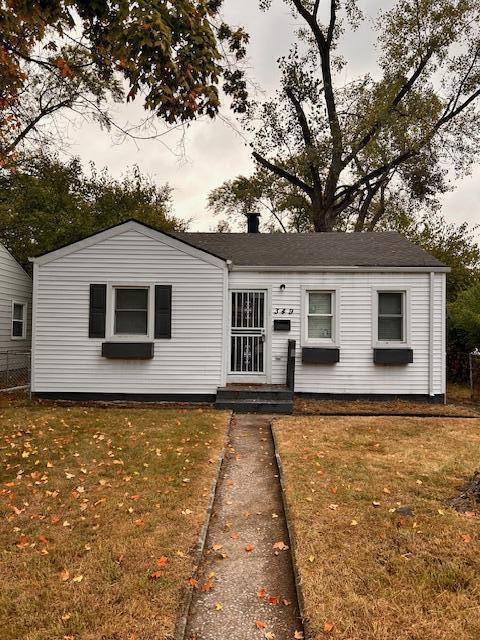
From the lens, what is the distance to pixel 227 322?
10219 mm

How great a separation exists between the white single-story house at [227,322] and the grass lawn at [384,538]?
3802mm

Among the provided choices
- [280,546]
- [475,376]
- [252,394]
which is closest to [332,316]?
[252,394]

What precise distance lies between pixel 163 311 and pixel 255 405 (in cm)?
301

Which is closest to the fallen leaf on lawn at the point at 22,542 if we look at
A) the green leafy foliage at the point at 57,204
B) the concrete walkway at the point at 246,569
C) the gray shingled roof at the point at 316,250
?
the concrete walkway at the point at 246,569

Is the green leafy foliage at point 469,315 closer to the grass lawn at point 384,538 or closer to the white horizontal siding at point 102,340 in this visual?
the grass lawn at point 384,538

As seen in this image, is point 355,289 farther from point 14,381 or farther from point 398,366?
point 14,381

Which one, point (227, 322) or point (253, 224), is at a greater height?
point (253, 224)

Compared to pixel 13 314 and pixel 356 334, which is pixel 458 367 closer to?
pixel 356 334

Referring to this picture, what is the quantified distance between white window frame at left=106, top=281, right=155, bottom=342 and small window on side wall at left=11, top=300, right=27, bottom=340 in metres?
7.40

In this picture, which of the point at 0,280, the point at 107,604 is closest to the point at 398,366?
the point at 107,604

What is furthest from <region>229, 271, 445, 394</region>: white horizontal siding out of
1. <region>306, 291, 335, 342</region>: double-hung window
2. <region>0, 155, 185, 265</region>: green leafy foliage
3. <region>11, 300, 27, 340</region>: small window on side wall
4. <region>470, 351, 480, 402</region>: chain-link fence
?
<region>0, 155, 185, 265</region>: green leafy foliage

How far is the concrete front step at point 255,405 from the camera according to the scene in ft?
28.9

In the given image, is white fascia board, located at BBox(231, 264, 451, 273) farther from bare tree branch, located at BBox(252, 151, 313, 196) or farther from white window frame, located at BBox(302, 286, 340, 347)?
bare tree branch, located at BBox(252, 151, 313, 196)

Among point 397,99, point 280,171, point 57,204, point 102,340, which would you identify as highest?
point 397,99
